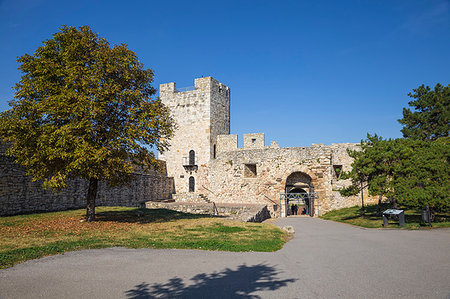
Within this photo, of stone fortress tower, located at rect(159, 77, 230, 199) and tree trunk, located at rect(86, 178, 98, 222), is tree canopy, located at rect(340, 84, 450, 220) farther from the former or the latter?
stone fortress tower, located at rect(159, 77, 230, 199)

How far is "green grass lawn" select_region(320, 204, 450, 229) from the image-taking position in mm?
13957

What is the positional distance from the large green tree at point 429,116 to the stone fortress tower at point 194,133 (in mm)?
17616

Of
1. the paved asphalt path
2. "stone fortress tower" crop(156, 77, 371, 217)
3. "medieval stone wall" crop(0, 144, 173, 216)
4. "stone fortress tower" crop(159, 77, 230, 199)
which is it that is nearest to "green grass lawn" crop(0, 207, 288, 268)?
the paved asphalt path

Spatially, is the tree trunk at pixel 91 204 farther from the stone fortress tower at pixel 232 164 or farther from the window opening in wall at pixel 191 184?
the window opening in wall at pixel 191 184

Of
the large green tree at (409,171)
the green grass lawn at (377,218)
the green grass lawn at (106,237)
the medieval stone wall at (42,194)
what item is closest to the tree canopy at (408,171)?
the large green tree at (409,171)

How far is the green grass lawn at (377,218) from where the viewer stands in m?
14.0

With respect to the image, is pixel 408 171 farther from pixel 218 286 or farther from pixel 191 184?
pixel 191 184

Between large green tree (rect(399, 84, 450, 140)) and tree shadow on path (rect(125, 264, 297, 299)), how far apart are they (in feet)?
77.0

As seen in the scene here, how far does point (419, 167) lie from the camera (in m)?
14.9

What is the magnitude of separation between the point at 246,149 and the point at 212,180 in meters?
4.57

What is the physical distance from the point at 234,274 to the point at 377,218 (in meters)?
15.3

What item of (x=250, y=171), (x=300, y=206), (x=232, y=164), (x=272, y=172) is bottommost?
(x=300, y=206)

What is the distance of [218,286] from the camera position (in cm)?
532

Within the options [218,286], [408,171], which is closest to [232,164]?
[408,171]
